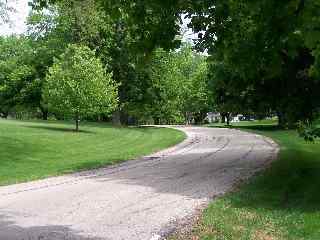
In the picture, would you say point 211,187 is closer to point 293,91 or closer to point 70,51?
point 293,91

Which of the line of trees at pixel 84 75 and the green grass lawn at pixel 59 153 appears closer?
the green grass lawn at pixel 59 153

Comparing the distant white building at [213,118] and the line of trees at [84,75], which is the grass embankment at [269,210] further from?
the distant white building at [213,118]

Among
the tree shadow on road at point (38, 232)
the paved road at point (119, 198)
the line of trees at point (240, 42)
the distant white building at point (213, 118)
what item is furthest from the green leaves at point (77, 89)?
the distant white building at point (213, 118)

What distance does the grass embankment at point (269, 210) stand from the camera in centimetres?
1002

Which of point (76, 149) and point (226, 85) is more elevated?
point (226, 85)

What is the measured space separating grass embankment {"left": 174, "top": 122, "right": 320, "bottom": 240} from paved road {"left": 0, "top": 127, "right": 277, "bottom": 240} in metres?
0.65

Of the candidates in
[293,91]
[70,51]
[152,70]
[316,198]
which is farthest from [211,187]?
[152,70]

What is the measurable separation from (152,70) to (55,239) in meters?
55.4

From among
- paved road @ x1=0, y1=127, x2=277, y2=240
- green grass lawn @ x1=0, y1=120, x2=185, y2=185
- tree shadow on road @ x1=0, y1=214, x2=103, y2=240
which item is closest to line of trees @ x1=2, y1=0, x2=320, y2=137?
paved road @ x1=0, y1=127, x2=277, y2=240

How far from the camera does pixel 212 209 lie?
12492 millimetres

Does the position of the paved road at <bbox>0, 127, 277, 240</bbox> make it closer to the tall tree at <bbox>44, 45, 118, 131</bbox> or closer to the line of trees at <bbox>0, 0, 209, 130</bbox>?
the tall tree at <bbox>44, 45, 118, 131</bbox>

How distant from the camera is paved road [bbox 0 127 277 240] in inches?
412

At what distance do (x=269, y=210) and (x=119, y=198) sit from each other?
372 cm

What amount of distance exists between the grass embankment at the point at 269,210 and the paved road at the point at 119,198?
648mm
